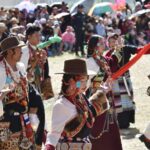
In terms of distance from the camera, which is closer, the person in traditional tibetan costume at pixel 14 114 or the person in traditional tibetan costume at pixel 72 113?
the person in traditional tibetan costume at pixel 72 113

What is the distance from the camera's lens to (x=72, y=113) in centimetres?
582

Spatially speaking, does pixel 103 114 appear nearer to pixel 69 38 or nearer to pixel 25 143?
pixel 25 143

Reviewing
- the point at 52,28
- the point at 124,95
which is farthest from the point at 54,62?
the point at 124,95

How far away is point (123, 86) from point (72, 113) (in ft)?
17.9

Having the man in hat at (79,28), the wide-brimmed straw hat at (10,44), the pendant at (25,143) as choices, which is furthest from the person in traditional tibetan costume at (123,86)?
the man in hat at (79,28)

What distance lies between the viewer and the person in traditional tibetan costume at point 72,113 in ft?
18.8

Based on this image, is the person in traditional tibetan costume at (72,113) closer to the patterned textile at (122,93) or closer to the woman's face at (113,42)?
the woman's face at (113,42)

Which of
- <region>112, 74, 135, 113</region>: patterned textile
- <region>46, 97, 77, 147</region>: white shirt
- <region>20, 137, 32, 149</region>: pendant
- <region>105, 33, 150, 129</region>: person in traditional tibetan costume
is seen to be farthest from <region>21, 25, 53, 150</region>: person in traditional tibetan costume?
<region>46, 97, 77, 147</region>: white shirt

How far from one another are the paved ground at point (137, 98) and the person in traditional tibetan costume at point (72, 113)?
12.8 feet

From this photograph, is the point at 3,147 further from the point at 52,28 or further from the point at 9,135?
the point at 52,28

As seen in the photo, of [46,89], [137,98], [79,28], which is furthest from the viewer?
[79,28]

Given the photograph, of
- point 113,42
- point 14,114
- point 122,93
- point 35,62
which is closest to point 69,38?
point 122,93

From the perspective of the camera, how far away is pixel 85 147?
600cm

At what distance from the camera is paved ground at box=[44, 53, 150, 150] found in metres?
10.4
